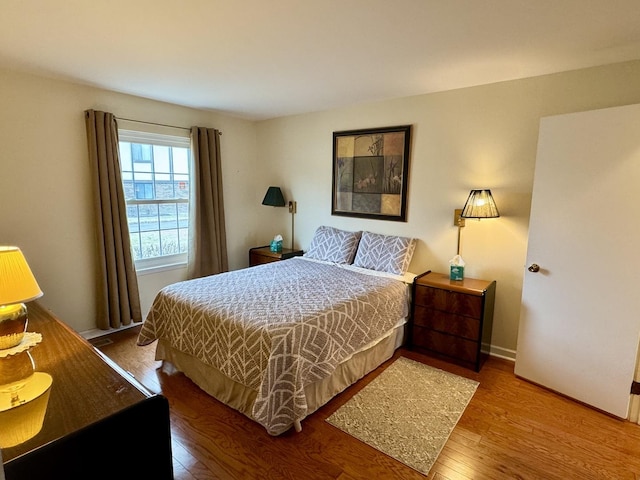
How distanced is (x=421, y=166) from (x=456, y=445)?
2298mm

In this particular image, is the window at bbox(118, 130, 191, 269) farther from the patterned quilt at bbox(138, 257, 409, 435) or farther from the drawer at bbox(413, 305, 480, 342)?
the drawer at bbox(413, 305, 480, 342)

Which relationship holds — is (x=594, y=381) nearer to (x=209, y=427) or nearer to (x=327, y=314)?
(x=327, y=314)

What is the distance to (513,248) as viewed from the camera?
2811 mm

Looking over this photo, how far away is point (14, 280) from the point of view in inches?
45.7

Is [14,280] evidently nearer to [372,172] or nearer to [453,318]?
[453,318]

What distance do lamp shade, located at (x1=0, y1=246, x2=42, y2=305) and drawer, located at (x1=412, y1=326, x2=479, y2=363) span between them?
2.66m

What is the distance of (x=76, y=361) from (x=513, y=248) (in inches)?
117

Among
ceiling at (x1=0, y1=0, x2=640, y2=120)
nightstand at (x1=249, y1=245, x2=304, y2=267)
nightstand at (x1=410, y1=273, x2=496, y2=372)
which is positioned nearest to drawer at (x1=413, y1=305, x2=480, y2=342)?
nightstand at (x1=410, y1=273, x2=496, y2=372)

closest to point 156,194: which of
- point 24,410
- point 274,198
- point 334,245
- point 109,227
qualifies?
point 109,227

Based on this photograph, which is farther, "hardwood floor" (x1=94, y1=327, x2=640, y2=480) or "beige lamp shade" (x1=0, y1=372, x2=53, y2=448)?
"hardwood floor" (x1=94, y1=327, x2=640, y2=480)

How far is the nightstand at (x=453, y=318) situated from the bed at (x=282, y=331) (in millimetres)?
157

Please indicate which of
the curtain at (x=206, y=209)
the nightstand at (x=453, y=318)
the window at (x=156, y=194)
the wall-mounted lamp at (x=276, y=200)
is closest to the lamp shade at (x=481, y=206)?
the nightstand at (x=453, y=318)

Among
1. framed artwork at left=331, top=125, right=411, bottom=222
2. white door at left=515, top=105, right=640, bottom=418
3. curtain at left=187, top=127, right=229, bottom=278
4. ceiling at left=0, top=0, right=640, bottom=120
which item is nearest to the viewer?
ceiling at left=0, top=0, right=640, bottom=120

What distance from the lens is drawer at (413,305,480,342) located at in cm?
269
